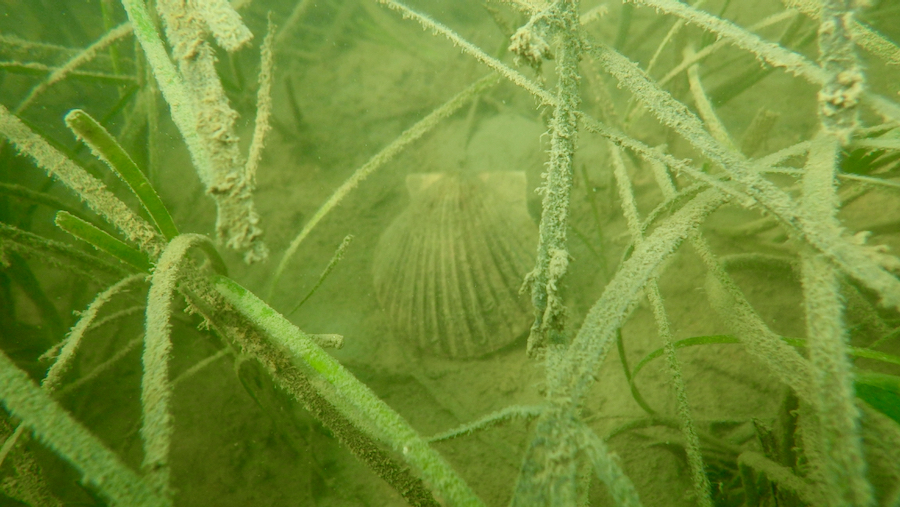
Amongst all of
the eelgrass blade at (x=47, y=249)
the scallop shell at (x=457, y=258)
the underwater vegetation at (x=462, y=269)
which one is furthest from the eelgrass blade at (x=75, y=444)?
the scallop shell at (x=457, y=258)

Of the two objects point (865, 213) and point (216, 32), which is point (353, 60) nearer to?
point (216, 32)

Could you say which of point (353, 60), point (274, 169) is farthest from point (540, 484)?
point (353, 60)

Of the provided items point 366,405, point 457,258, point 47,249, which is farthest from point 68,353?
point 457,258

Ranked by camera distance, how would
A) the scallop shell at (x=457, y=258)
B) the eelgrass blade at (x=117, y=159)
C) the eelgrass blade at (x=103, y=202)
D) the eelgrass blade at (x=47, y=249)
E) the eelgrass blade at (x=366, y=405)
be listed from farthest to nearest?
1. the scallop shell at (x=457, y=258)
2. the eelgrass blade at (x=47, y=249)
3. the eelgrass blade at (x=103, y=202)
4. the eelgrass blade at (x=117, y=159)
5. the eelgrass blade at (x=366, y=405)

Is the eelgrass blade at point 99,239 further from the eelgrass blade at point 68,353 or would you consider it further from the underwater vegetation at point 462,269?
the eelgrass blade at point 68,353

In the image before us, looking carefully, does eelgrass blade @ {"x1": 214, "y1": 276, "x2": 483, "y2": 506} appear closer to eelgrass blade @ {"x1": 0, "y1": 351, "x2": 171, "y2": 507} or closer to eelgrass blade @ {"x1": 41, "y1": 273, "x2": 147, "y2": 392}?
eelgrass blade @ {"x1": 0, "y1": 351, "x2": 171, "y2": 507}

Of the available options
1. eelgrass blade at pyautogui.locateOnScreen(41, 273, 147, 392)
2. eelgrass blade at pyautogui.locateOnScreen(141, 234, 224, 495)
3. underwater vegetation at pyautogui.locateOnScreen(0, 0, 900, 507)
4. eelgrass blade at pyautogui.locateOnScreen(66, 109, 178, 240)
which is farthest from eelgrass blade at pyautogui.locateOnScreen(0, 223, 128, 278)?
eelgrass blade at pyautogui.locateOnScreen(141, 234, 224, 495)

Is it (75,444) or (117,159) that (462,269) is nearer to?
(117,159)
